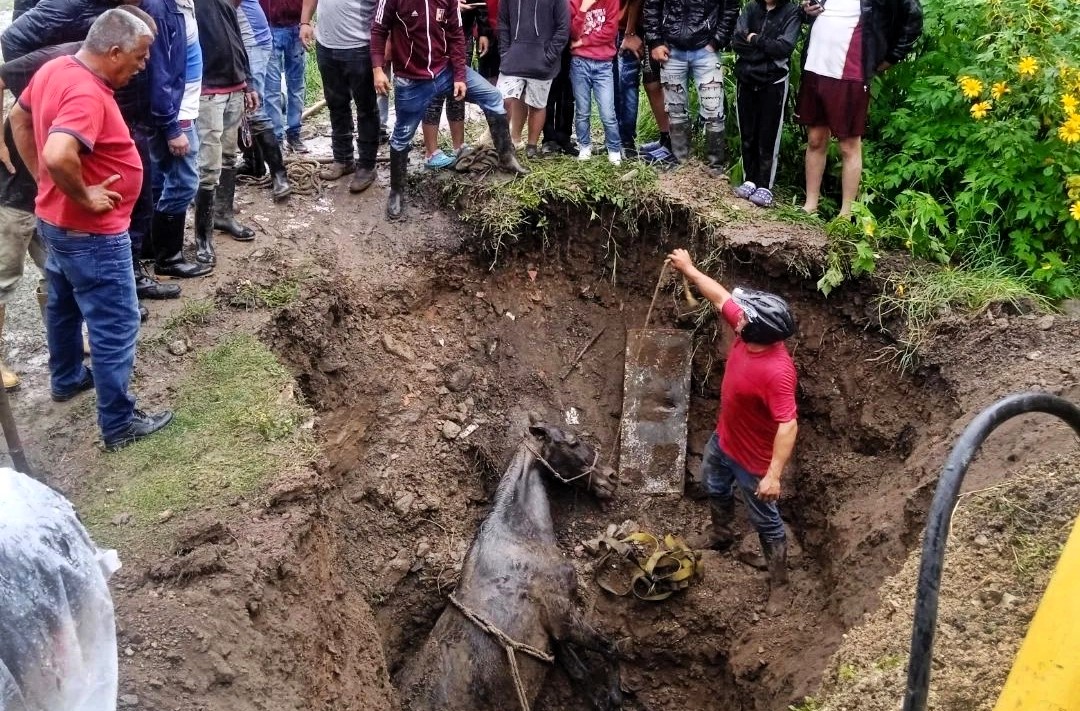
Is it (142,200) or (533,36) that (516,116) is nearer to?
(533,36)

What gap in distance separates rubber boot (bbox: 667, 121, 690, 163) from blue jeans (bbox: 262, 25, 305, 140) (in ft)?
11.2

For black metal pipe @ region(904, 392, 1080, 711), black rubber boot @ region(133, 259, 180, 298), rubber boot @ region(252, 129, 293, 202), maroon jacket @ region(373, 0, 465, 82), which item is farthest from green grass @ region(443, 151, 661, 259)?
black metal pipe @ region(904, 392, 1080, 711)

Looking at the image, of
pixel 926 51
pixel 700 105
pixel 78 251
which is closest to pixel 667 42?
pixel 700 105

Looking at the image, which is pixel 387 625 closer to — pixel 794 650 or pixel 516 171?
pixel 794 650

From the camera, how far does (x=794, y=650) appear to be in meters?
5.18

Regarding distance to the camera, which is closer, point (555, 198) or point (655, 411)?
point (655, 411)

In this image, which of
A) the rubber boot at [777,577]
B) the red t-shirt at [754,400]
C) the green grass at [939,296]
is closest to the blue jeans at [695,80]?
the green grass at [939,296]

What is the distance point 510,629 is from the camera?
542 cm

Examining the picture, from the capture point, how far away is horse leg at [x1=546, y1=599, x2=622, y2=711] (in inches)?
219

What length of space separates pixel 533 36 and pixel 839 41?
2334 mm

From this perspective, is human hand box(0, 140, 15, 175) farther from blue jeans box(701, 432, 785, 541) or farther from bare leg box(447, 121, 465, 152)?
blue jeans box(701, 432, 785, 541)

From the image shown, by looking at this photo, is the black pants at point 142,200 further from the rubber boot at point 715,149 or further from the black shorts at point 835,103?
the black shorts at point 835,103

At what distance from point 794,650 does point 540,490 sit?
6.59 feet

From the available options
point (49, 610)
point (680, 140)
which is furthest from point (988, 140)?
point (49, 610)
